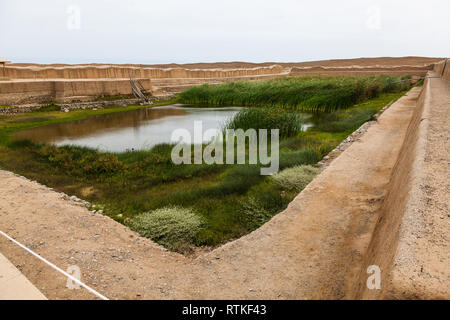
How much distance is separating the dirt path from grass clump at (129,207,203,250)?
0.70 ft

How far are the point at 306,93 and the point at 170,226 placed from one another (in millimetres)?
15854

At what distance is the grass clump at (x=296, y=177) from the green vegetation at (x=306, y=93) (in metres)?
11.6

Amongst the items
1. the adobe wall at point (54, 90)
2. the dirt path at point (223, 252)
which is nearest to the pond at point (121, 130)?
the adobe wall at point (54, 90)

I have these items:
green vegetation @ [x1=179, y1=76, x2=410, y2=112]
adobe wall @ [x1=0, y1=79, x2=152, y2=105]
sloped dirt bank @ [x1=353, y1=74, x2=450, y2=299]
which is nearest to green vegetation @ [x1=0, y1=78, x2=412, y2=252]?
sloped dirt bank @ [x1=353, y1=74, x2=450, y2=299]

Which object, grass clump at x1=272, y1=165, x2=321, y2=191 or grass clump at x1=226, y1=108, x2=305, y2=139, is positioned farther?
grass clump at x1=226, y1=108, x2=305, y2=139

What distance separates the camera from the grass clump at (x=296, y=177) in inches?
219

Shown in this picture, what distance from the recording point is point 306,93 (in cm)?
1827

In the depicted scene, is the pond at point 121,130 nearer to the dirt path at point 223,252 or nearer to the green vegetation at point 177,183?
the green vegetation at point 177,183

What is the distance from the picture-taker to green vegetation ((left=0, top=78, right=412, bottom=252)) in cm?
445

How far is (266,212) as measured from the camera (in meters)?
4.61

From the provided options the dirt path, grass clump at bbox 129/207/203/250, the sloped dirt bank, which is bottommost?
grass clump at bbox 129/207/203/250

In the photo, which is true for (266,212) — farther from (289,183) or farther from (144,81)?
(144,81)

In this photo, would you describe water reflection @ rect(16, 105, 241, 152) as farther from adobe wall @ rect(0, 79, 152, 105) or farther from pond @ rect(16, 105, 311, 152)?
adobe wall @ rect(0, 79, 152, 105)

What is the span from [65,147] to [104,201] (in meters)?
4.96
